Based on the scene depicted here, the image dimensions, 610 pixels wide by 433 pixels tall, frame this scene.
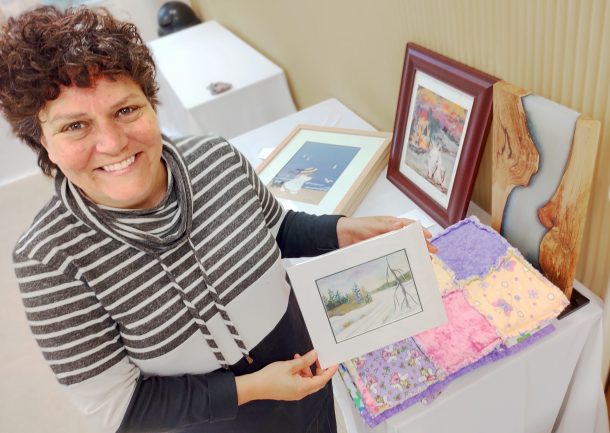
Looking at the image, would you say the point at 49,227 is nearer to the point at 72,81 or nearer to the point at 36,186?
the point at 72,81

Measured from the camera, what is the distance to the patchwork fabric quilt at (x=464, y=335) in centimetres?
91

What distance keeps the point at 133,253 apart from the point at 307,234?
41cm

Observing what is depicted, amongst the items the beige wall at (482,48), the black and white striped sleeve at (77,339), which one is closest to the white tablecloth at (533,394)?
the beige wall at (482,48)

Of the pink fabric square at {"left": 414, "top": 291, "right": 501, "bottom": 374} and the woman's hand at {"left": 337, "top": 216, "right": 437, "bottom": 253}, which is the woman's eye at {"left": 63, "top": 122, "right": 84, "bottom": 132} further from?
the pink fabric square at {"left": 414, "top": 291, "right": 501, "bottom": 374}

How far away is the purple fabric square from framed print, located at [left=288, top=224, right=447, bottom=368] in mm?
179

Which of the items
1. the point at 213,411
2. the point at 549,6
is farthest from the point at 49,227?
the point at 549,6

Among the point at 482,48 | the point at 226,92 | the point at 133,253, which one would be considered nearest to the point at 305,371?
the point at 133,253

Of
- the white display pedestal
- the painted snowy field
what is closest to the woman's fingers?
the painted snowy field

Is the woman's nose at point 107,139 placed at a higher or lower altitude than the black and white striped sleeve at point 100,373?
higher

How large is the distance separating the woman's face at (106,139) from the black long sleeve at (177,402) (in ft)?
1.03

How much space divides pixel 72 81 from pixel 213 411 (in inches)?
22.4

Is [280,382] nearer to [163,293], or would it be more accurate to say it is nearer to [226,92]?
[163,293]

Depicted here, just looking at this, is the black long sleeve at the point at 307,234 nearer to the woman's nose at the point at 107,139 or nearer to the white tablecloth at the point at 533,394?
the white tablecloth at the point at 533,394

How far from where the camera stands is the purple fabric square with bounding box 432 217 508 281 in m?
1.02
